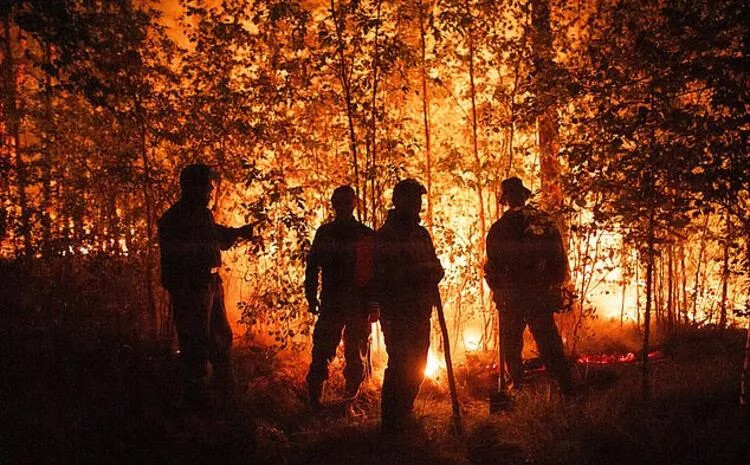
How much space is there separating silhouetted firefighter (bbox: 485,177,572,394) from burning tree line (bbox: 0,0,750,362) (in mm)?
435

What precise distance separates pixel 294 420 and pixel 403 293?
182 cm

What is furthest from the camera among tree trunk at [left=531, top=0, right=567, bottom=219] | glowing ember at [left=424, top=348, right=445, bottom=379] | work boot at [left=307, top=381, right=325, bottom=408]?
glowing ember at [left=424, top=348, right=445, bottom=379]

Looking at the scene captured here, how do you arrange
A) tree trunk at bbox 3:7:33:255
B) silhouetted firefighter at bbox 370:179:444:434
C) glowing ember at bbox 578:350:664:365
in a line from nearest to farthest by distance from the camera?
silhouetted firefighter at bbox 370:179:444:434 < glowing ember at bbox 578:350:664:365 < tree trunk at bbox 3:7:33:255

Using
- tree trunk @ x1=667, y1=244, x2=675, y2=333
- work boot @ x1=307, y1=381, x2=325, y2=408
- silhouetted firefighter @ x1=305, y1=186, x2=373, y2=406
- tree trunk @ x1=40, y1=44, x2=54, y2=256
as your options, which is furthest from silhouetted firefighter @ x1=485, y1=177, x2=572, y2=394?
tree trunk @ x1=40, y1=44, x2=54, y2=256

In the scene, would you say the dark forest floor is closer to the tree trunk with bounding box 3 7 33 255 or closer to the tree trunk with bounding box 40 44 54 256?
the tree trunk with bounding box 40 44 54 256

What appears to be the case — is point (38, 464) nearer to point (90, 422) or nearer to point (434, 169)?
point (90, 422)

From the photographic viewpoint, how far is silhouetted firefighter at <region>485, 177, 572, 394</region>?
499 centimetres

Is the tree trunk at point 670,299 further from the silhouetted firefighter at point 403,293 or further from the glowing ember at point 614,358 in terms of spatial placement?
the silhouetted firefighter at point 403,293

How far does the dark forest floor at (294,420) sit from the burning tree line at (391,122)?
2.74 feet

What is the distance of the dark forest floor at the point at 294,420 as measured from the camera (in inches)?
149

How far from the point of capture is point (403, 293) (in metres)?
4.19

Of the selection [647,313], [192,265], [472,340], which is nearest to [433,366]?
[472,340]

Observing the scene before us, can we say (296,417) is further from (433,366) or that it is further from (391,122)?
(391,122)

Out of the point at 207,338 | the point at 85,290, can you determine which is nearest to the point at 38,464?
the point at 207,338
